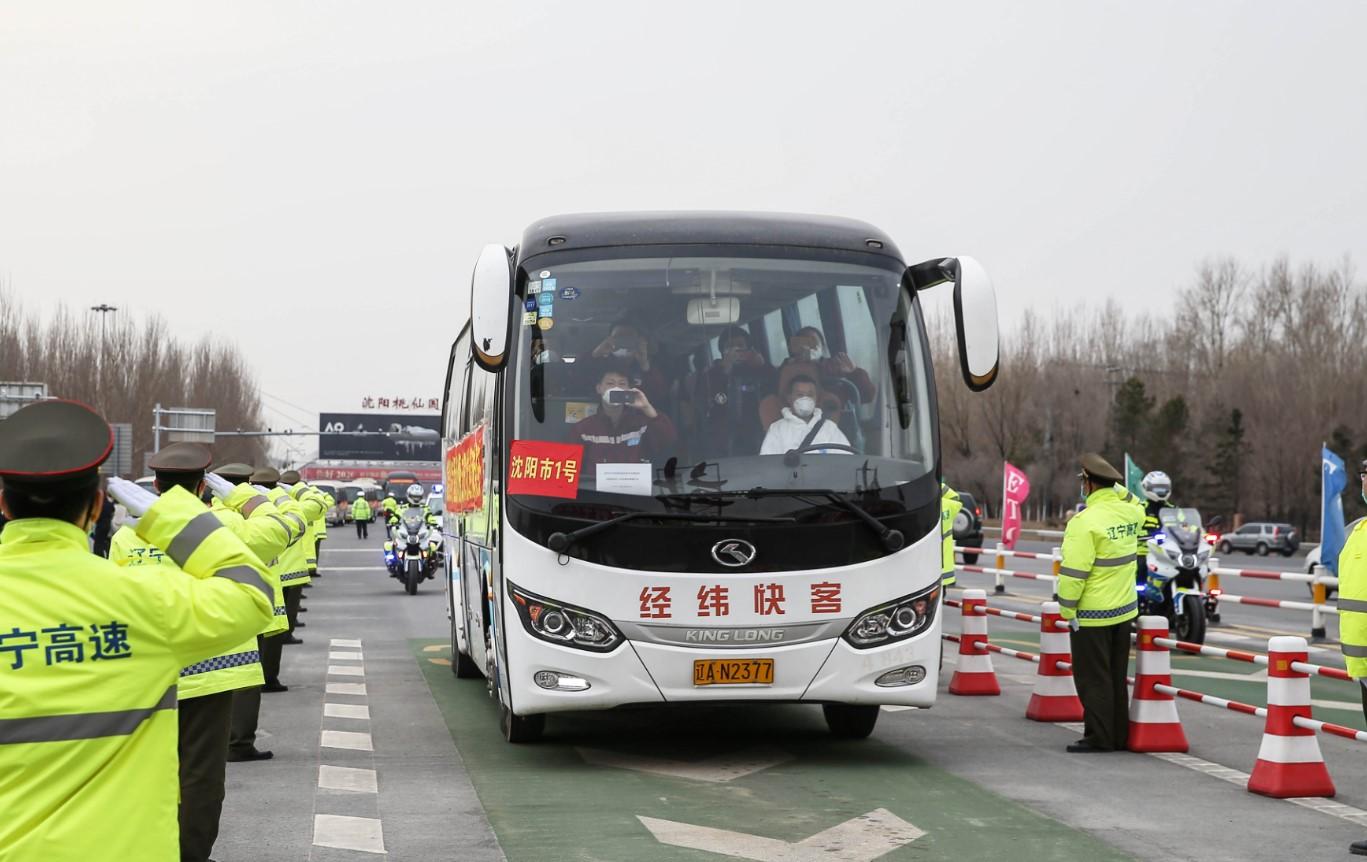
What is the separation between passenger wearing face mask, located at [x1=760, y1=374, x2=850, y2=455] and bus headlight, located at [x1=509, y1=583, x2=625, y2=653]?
132 centimetres

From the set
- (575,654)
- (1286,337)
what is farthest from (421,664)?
(1286,337)

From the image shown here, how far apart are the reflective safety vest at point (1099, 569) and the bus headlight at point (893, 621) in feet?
3.91

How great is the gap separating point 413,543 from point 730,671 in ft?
64.9

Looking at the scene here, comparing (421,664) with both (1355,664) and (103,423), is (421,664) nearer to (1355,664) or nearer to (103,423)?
(1355,664)

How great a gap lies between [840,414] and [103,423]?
6511mm

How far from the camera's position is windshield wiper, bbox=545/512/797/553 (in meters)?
9.57

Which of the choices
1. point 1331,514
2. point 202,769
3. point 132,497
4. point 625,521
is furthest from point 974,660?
point 132,497

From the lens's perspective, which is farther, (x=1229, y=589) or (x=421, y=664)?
(x=1229, y=589)

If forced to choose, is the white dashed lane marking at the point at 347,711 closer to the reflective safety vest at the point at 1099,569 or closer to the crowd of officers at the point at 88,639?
the reflective safety vest at the point at 1099,569

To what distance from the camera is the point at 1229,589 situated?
1300 inches

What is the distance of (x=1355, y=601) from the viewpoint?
8062 millimetres

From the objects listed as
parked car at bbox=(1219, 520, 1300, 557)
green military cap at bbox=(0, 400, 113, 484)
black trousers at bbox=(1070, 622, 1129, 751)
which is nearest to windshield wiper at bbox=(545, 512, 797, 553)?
black trousers at bbox=(1070, 622, 1129, 751)

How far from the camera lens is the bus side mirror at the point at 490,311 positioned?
9664mm

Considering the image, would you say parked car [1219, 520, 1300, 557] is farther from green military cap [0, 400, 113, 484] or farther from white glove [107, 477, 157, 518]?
green military cap [0, 400, 113, 484]
